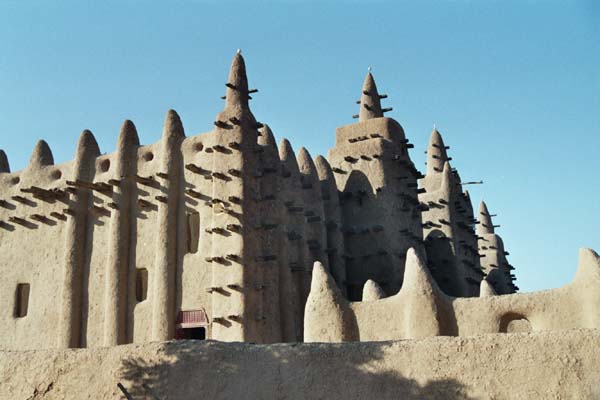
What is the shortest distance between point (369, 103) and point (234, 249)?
39.9 ft

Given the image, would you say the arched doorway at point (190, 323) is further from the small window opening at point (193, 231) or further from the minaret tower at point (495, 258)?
the minaret tower at point (495, 258)

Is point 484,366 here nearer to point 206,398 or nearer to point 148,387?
point 206,398

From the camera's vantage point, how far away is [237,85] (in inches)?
906

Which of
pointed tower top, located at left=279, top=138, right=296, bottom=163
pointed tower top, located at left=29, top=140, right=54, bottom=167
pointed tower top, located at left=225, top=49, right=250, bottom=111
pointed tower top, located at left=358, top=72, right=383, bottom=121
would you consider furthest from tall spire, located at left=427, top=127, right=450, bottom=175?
pointed tower top, located at left=29, top=140, right=54, bottom=167

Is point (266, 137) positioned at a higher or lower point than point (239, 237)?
higher

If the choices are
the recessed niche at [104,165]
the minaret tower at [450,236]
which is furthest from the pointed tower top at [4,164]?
the minaret tower at [450,236]

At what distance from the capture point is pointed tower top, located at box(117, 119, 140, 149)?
24.4 metres

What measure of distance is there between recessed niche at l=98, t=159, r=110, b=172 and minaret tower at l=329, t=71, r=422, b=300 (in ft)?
27.3

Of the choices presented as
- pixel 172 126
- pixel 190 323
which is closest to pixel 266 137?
pixel 172 126

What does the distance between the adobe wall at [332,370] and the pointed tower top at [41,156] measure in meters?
15.8

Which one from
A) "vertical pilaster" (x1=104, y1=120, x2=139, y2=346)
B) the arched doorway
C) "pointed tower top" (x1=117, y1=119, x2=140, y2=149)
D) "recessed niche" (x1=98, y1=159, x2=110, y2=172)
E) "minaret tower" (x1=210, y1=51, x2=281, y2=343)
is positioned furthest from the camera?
"recessed niche" (x1=98, y1=159, x2=110, y2=172)

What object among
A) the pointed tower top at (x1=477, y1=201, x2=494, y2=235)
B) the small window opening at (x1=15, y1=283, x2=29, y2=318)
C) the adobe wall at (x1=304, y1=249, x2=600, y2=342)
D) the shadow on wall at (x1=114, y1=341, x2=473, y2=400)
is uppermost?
the pointed tower top at (x1=477, y1=201, x2=494, y2=235)

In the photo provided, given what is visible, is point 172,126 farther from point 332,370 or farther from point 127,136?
point 332,370

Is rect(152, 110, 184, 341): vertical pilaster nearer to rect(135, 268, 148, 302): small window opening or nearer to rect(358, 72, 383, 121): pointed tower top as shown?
rect(135, 268, 148, 302): small window opening
